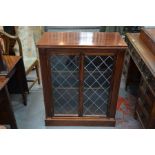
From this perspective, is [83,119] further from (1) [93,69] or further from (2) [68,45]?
(2) [68,45]

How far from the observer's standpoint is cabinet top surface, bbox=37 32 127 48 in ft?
4.91

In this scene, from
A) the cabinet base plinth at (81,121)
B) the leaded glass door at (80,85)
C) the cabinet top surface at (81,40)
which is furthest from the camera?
the cabinet base plinth at (81,121)

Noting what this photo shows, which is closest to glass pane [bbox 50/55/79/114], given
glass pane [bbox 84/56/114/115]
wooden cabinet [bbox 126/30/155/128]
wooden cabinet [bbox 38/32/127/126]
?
wooden cabinet [bbox 38/32/127/126]

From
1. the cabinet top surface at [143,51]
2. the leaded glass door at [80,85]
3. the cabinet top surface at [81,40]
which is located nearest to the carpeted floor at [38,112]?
the leaded glass door at [80,85]

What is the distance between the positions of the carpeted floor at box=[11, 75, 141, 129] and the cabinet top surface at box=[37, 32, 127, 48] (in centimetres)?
96

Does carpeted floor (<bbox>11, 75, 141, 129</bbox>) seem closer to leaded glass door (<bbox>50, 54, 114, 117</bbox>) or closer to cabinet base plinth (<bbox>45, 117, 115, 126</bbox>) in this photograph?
cabinet base plinth (<bbox>45, 117, 115, 126</bbox>)

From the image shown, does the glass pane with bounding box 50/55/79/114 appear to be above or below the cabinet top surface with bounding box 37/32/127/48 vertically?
below

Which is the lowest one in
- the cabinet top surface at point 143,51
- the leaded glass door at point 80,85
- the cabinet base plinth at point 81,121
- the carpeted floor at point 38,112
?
the carpeted floor at point 38,112

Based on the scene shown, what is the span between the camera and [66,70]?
1687 mm

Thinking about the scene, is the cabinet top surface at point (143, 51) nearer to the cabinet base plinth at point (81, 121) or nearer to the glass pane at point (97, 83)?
the glass pane at point (97, 83)

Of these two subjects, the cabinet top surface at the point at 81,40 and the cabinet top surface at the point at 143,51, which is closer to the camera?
the cabinet top surface at the point at 81,40

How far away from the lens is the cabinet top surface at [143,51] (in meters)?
1.64

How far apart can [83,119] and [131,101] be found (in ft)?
2.61

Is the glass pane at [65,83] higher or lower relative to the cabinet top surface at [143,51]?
lower
